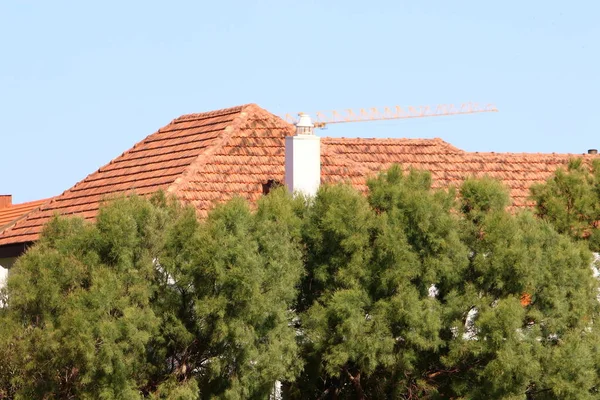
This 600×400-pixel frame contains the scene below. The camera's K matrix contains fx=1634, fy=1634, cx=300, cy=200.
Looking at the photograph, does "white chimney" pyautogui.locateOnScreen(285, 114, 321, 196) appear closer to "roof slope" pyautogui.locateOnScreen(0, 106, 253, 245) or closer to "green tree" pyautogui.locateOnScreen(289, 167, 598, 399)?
"roof slope" pyautogui.locateOnScreen(0, 106, 253, 245)

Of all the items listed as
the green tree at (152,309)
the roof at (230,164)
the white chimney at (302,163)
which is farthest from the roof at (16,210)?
the green tree at (152,309)

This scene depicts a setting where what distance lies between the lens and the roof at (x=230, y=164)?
3906 cm

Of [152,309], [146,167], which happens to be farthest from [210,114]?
[152,309]

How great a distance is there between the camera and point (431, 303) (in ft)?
104

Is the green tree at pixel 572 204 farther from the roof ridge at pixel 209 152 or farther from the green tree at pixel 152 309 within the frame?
the green tree at pixel 152 309

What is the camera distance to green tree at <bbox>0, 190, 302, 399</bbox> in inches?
1136

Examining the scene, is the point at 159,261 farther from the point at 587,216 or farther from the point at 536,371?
the point at 587,216

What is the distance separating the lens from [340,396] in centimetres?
3259

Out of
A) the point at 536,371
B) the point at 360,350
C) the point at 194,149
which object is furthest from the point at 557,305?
the point at 194,149

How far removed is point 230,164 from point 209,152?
668mm

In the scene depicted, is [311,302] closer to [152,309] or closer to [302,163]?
[152,309]

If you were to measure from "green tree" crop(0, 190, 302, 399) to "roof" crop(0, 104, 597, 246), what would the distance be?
6.30 meters

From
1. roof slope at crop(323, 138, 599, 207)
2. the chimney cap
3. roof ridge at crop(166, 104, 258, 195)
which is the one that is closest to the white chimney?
the chimney cap

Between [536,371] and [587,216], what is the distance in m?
7.05
